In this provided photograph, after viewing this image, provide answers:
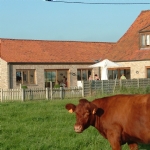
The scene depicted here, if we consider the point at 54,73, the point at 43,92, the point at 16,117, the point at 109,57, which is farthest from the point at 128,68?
the point at 16,117

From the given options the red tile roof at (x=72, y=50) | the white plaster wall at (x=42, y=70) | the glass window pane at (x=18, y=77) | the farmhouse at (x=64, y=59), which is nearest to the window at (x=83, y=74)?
the farmhouse at (x=64, y=59)

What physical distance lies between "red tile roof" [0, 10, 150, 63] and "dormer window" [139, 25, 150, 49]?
26 cm

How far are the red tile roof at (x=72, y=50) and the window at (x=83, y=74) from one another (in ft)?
3.82

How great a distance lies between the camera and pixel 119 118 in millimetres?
8984

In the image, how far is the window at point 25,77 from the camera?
4275cm

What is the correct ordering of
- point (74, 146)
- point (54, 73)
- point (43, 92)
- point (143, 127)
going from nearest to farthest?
1. point (143, 127)
2. point (74, 146)
3. point (43, 92)
4. point (54, 73)

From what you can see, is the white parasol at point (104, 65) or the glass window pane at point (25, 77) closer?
the white parasol at point (104, 65)

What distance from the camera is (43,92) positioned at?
105 feet

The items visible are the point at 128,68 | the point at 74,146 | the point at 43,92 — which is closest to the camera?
the point at 74,146

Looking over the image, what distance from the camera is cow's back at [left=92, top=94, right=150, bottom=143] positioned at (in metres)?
8.68

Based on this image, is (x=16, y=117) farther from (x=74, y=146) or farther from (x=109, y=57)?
(x=109, y=57)

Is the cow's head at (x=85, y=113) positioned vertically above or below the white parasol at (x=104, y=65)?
below

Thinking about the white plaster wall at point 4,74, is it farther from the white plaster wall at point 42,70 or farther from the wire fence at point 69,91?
the wire fence at point 69,91

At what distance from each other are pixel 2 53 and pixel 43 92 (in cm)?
1200
